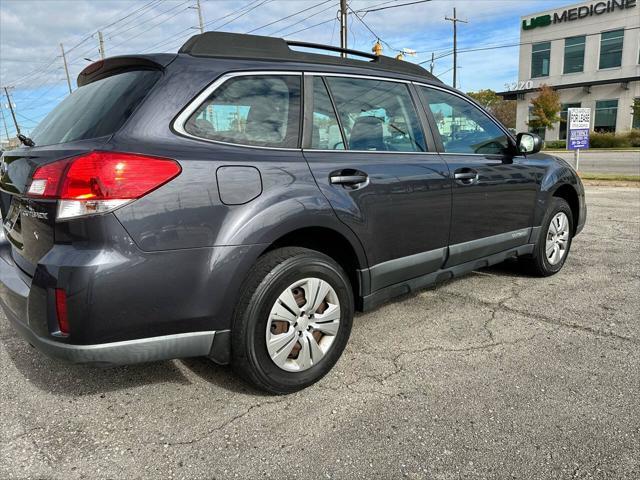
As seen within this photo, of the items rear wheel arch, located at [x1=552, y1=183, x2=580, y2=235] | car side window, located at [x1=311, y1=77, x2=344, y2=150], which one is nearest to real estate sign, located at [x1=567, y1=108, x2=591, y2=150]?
rear wheel arch, located at [x1=552, y1=183, x2=580, y2=235]

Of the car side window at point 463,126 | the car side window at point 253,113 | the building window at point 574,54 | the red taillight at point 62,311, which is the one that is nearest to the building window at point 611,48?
the building window at point 574,54

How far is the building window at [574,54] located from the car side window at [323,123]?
4946 centimetres

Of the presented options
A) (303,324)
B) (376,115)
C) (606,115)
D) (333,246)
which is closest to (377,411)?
(303,324)

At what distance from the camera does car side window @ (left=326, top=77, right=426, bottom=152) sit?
3033mm

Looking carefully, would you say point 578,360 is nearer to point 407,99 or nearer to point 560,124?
point 407,99

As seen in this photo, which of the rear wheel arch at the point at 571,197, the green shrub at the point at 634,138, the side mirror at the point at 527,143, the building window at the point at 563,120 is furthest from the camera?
the building window at the point at 563,120

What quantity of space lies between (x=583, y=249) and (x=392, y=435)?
15.6ft

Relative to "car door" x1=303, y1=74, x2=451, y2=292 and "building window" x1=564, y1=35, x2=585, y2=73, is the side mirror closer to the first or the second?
"car door" x1=303, y1=74, x2=451, y2=292

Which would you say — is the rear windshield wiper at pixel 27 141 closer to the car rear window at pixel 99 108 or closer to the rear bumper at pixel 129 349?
the car rear window at pixel 99 108

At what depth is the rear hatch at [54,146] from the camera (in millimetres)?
2236

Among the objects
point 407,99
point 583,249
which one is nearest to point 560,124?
point 583,249

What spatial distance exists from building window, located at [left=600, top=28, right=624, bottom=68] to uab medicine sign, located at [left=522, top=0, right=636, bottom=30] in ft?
6.19

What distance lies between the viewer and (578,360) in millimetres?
3068

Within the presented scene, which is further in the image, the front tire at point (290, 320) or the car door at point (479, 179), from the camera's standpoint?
the car door at point (479, 179)
